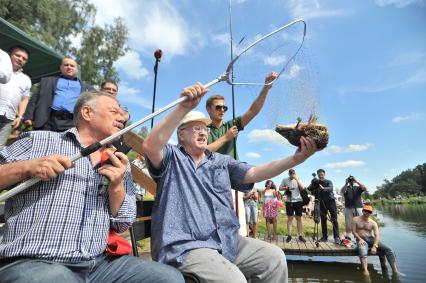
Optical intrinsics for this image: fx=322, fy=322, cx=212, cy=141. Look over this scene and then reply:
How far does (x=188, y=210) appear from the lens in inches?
107

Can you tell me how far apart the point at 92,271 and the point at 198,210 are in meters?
0.94

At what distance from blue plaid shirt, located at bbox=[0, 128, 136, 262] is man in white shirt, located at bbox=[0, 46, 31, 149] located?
95.0 inches

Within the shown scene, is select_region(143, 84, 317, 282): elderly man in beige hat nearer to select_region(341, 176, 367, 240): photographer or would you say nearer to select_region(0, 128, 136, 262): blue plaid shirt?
select_region(0, 128, 136, 262): blue plaid shirt

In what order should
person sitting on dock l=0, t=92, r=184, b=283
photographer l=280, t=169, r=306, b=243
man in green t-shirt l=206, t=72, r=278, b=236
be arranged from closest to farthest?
person sitting on dock l=0, t=92, r=184, b=283 → man in green t-shirt l=206, t=72, r=278, b=236 → photographer l=280, t=169, r=306, b=243

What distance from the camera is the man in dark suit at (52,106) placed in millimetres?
4403

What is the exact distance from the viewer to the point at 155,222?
2.76 metres

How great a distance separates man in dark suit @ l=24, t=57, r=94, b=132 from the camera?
440 cm

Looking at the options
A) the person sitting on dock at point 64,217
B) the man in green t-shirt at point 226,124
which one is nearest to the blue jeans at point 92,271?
the person sitting on dock at point 64,217

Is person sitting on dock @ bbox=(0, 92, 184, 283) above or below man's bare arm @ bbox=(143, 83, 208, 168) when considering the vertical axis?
below

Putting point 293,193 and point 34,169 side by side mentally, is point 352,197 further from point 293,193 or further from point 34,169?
point 34,169

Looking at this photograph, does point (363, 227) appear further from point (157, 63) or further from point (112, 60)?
point (112, 60)

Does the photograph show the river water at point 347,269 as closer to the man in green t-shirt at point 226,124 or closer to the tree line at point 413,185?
the man in green t-shirt at point 226,124

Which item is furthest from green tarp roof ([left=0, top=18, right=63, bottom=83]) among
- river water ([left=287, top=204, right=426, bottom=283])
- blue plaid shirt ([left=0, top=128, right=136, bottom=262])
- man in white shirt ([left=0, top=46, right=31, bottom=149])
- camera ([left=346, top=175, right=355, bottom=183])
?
camera ([left=346, top=175, right=355, bottom=183])

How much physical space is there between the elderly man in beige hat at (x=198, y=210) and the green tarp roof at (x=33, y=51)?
14.3 ft
